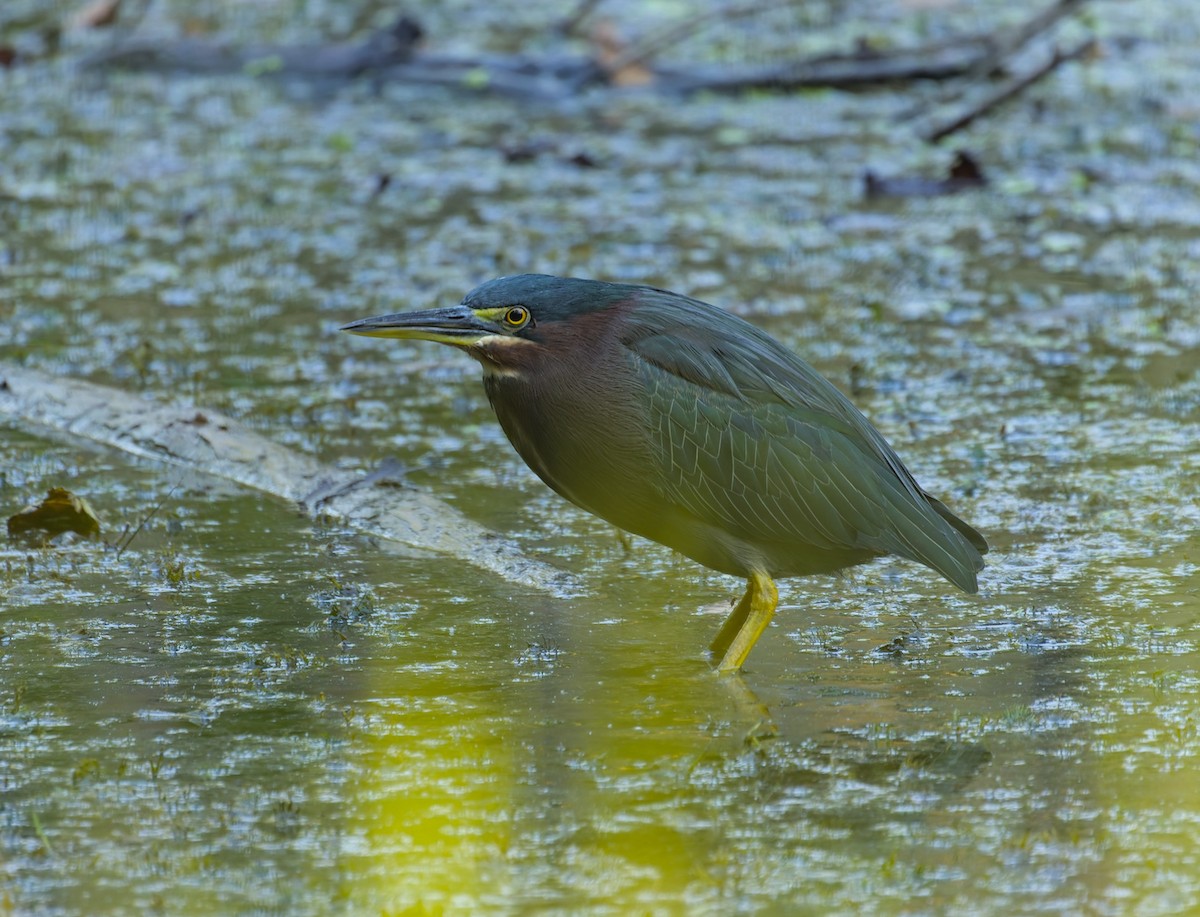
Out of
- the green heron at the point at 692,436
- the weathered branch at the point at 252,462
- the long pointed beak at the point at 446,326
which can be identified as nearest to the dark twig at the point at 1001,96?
the weathered branch at the point at 252,462

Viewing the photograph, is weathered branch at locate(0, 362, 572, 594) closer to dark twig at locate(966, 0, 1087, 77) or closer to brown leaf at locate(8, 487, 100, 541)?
brown leaf at locate(8, 487, 100, 541)

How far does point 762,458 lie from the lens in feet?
16.3

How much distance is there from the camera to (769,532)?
496cm

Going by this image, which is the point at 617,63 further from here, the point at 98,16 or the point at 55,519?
the point at 55,519

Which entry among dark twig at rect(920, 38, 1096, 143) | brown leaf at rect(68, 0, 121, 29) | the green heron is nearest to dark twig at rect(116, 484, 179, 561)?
the green heron

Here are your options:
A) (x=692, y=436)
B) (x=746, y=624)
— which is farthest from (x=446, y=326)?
(x=746, y=624)

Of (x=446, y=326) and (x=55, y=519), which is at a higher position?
(x=446, y=326)

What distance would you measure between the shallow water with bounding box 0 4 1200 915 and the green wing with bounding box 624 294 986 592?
27 centimetres

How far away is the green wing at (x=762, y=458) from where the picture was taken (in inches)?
193

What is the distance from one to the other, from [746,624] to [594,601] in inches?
22.8

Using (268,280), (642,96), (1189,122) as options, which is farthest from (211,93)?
(1189,122)

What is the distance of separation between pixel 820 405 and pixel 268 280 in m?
4.61

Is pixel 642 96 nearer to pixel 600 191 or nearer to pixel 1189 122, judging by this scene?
pixel 600 191

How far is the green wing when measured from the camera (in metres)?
4.89
